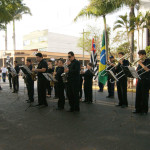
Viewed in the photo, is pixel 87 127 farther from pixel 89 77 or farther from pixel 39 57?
pixel 89 77

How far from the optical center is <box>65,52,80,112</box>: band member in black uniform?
6.65 metres

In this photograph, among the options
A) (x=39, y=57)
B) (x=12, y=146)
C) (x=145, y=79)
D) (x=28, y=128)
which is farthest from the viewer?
(x=39, y=57)

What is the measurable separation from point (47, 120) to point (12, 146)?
1933 millimetres

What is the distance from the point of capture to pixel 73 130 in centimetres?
479

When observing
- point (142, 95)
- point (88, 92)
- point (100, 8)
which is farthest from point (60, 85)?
point (100, 8)

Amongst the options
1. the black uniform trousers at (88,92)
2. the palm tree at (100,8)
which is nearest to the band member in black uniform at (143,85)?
the black uniform trousers at (88,92)

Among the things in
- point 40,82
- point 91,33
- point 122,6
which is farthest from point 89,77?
point 91,33

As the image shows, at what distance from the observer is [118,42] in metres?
31.4

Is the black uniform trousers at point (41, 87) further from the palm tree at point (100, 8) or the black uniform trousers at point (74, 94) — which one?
the palm tree at point (100, 8)

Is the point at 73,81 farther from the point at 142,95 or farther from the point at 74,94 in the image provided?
the point at 142,95

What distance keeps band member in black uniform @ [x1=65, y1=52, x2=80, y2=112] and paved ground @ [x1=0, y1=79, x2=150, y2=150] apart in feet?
1.59

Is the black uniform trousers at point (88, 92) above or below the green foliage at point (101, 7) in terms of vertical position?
below

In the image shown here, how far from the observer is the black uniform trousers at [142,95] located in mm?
6301

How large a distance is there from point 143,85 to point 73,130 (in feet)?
9.70
